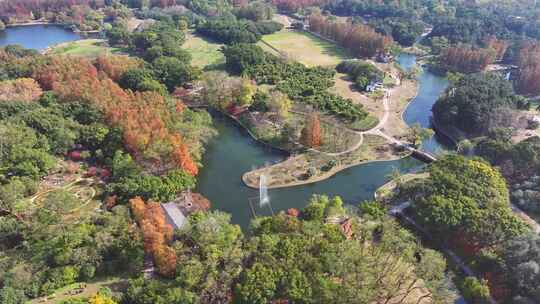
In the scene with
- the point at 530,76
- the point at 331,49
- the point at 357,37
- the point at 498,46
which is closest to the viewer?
the point at 530,76

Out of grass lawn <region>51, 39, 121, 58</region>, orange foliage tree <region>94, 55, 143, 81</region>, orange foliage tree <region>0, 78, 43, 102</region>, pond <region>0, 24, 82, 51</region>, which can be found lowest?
pond <region>0, 24, 82, 51</region>

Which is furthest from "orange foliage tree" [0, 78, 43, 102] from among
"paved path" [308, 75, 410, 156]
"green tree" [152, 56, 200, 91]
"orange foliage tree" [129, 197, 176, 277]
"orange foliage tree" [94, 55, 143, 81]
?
"paved path" [308, 75, 410, 156]

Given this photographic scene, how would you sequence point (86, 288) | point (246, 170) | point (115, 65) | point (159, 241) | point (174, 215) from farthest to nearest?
point (115, 65) < point (246, 170) < point (174, 215) < point (159, 241) < point (86, 288)

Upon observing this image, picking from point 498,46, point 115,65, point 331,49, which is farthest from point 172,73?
point 498,46

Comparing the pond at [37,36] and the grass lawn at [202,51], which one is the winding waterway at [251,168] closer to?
the grass lawn at [202,51]

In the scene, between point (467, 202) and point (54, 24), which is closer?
point (467, 202)

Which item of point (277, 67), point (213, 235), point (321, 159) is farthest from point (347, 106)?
point (213, 235)

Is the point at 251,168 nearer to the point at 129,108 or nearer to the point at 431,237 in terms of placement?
the point at 129,108

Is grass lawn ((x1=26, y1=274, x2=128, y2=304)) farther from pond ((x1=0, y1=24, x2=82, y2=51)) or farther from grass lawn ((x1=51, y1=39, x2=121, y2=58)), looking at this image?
pond ((x1=0, y1=24, x2=82, y2=51))
